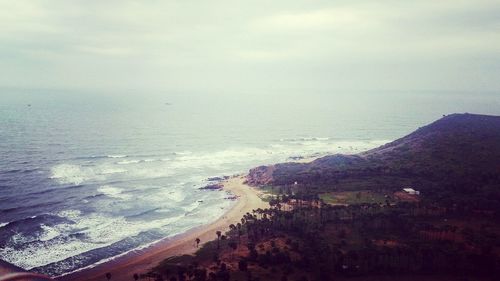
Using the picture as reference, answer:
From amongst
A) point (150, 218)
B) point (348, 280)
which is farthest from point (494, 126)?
point (150, 218)

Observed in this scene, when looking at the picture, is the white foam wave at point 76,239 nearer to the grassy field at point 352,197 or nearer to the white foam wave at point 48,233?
the white foam wave at point 48,233

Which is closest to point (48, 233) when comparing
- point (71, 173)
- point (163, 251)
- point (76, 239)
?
point (76, 239)

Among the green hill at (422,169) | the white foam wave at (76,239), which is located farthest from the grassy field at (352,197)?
the white foam wave at (76,239)

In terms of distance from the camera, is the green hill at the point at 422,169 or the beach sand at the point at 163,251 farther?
the green hill at the point at 422,169

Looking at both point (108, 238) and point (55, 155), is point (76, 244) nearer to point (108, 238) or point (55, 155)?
point (108, 238)

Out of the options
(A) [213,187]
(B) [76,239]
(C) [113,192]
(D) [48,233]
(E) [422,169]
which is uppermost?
(E) [422,169]

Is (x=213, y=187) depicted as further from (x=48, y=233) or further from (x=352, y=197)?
(x=48, y=233)

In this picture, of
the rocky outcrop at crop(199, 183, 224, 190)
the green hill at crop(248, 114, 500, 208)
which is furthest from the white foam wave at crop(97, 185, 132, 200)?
the green hill at crop(248, 114, 500, 208)

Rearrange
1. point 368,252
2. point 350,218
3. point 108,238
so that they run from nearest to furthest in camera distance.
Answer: point 368,252 < point 108,238 < point 350,218
